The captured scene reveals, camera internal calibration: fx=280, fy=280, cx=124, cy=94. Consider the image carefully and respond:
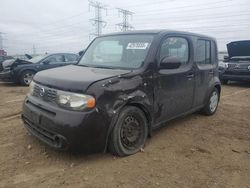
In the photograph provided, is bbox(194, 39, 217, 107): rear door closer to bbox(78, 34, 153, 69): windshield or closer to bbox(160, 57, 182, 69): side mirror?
bbox(160, 57, 182, 69): side mirror

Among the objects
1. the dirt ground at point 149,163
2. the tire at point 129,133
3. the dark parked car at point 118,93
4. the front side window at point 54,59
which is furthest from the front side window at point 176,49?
the front side window at point 54,59

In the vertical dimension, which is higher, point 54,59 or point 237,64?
point 54,59

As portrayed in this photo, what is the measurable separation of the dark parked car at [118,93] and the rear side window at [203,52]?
4cm

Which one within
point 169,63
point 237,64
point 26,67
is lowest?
point 26,67

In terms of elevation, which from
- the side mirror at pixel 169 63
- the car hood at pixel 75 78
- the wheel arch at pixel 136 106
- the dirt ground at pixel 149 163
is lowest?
the dirt ground at pixel 149 163

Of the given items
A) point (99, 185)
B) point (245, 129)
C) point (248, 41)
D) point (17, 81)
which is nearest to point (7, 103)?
point (17, 81)

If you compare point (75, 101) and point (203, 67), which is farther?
point (203, 67)

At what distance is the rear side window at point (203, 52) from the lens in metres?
5.48

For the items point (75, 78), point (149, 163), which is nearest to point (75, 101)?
point (75, 78)

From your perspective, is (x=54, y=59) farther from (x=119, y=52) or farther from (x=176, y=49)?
Result: (x=176, y=49)

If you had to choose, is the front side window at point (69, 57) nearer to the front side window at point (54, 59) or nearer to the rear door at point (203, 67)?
the front side window at point (54, 59)

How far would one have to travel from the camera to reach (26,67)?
471 inches

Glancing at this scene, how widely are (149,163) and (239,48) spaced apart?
10764 mm

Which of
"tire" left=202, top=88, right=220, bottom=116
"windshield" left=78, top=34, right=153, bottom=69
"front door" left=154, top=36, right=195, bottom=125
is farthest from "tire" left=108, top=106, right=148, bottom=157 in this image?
"tire" left=202, top=88, right=220, bottom=116
